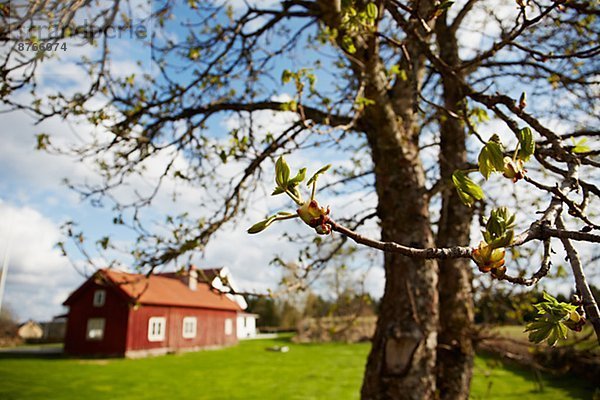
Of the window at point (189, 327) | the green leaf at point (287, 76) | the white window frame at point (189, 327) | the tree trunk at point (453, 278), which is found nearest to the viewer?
the green leaf at point (287, 76)

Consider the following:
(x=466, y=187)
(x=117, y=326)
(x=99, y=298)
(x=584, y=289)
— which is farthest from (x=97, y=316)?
(x=584, y=289)

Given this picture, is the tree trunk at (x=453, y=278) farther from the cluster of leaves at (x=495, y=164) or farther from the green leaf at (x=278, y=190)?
the green leaf at (x=278, y=190)

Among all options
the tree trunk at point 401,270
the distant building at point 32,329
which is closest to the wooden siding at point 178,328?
the tree trunk at point 401,270

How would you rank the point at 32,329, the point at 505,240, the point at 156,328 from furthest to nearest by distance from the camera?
the point at 32,329 → the point at 156,328 → the point at 505,240

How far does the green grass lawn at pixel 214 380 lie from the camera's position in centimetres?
1215

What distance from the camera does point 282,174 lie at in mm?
801

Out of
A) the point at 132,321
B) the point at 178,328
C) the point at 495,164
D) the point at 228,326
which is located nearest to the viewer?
the point at 495,164

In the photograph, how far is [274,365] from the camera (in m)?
20.9

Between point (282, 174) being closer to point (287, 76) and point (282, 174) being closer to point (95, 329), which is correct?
point (287, 76)

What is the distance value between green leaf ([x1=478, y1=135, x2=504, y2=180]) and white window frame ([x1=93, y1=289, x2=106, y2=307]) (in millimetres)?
28023

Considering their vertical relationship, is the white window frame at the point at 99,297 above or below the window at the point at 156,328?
above

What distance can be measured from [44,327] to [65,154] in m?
45.7

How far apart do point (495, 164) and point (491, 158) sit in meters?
0.01

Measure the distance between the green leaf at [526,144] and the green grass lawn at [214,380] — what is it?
353 inches
